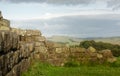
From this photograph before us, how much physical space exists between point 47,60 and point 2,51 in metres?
18.2

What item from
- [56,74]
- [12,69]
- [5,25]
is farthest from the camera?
[5,25]

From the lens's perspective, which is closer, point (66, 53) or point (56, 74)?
point (56, 74)

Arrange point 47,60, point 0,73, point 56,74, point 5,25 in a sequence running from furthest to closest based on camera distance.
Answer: point 47,60 → point 5,25 → point 56,74 → point 0,73

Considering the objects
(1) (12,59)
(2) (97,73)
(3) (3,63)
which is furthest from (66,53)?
(3) (3,63)

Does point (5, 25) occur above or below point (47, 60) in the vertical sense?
above

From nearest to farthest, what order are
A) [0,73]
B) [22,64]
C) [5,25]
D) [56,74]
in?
[0,73] → [22,64] → [56,74] → [5,25]

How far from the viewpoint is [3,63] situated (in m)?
17.0

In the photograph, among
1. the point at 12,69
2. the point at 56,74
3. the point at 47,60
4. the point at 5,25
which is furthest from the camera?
the point at 47,60

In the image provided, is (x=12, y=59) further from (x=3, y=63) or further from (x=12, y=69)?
(x=3, y=63)

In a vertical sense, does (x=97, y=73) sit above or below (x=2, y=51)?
below

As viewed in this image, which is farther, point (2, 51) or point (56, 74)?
point (56, 74)

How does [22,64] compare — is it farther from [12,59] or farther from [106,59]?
[106,59]

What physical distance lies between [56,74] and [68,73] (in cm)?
98

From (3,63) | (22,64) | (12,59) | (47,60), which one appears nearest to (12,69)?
(12,59)
